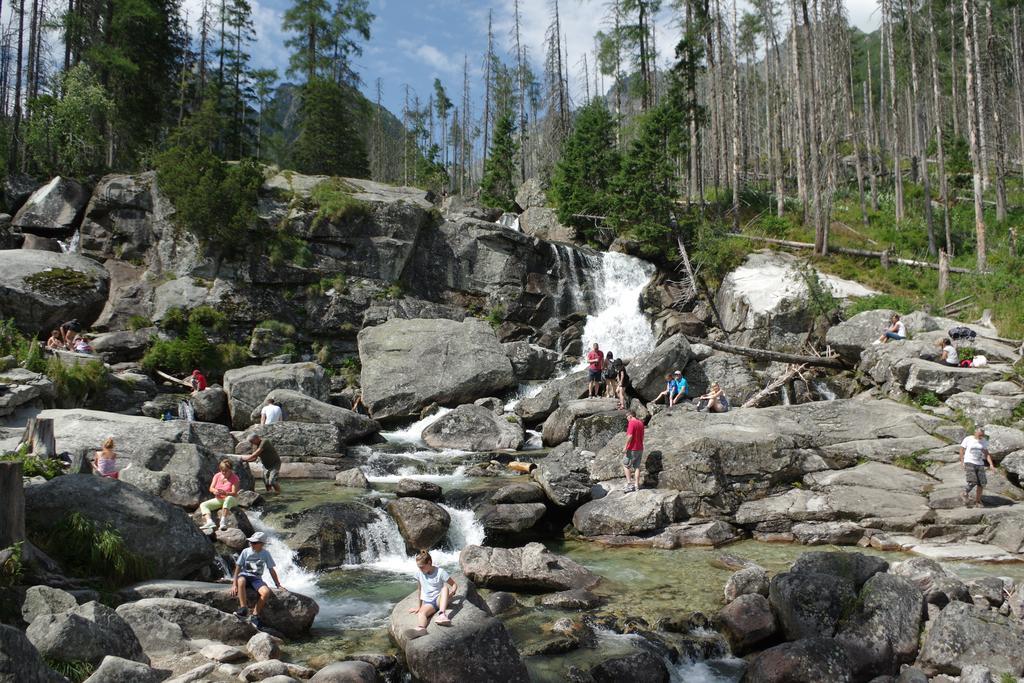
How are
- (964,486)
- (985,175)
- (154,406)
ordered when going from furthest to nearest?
1. (985,175)
2. (154,406)
3. (964,486)

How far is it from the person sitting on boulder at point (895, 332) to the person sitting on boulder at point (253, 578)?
697 inches

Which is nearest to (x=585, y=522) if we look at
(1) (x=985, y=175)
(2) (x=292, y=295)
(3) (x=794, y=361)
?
(3) (x=794, y=361)

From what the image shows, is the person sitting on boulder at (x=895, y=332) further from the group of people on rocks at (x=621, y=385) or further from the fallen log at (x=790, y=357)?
the group of people on rocks at (x=621, y=385)

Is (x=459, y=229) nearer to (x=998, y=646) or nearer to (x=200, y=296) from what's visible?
(x=200, y=296)

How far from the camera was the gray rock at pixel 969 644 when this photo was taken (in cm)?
708

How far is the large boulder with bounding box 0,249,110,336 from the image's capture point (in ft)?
74.1

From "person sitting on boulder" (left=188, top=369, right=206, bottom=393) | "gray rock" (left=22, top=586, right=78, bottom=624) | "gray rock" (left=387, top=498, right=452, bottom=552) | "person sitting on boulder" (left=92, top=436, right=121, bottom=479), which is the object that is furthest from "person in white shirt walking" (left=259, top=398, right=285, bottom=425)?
"gray rock" (left=22, top=586, right=78, bottom=624)

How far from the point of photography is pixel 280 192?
28969 millimetres

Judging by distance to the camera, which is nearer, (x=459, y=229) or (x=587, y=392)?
(x=587, y=392)

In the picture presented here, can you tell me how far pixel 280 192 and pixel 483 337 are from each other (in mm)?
12392

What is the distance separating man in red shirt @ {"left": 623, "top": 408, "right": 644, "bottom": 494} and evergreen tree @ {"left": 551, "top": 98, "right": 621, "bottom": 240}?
20.8 m

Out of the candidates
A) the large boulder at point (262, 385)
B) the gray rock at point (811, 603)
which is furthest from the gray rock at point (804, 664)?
the large boulder at point (262, 385)

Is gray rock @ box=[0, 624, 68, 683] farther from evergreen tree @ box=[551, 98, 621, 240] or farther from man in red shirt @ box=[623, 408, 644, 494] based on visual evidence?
evergreen tree @ box=[551, 98, 621, 240]

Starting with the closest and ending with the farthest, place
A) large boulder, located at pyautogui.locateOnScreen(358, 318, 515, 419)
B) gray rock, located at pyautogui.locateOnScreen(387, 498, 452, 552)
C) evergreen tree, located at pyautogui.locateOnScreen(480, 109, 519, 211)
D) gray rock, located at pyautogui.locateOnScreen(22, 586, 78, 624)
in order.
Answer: gray rock, located at pyautogui.locateOnScreen(22, 586, 78, 624), gray rock, located at pyautogui.locateOnScreen(387, 498, 452, 552), large boulder, located at pyautogui.locateOnScreen(358, 318, 515, 419), evergreen tree, located at pyautogui.locateOnScreen(480, 109, 519, 211)
